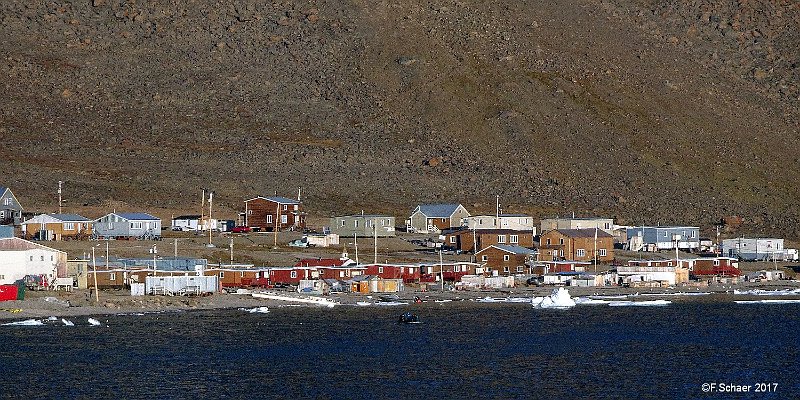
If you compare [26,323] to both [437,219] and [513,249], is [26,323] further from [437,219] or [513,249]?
[437,219]

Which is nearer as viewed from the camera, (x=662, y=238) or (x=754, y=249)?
(x=754, y=249)

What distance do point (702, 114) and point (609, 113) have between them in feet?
42.0

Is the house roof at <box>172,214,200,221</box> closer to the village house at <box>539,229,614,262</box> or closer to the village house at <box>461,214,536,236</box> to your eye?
the village house at <box>461,214,536,236</box>

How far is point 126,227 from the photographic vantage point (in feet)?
430

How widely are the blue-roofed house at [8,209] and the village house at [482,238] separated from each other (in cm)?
3607

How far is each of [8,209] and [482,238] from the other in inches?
1584

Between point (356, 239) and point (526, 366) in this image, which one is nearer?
point (526, 366)

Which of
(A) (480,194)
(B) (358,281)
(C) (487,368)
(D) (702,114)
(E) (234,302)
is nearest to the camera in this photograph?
(C) (487,368)

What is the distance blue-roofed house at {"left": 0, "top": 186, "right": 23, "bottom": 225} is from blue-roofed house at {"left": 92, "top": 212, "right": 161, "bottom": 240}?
817cm

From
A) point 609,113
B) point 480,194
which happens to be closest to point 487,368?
point 480,194

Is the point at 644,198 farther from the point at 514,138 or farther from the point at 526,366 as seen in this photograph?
the point at 526,366

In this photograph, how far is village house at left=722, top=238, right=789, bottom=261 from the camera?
140m

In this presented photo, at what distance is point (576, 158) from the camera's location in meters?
174

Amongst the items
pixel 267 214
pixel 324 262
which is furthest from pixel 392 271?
pixel 267 214
